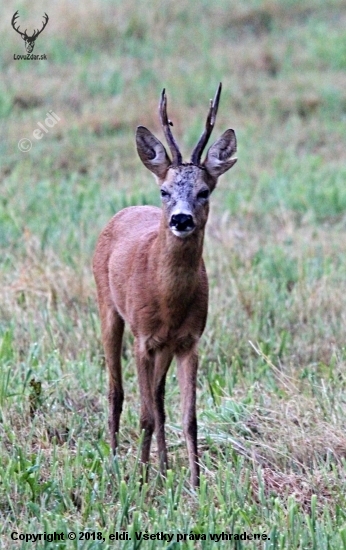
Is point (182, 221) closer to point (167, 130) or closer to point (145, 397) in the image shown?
point (167, 130)

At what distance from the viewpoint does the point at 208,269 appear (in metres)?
8.66

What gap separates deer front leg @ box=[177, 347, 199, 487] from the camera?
217 inches

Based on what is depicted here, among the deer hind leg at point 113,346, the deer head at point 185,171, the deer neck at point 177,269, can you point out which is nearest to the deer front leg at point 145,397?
the deer neck at point 177,269

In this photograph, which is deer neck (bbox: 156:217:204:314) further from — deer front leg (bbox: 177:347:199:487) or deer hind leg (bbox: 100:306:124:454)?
deer hind leg (bbox: 100:306:124:454)

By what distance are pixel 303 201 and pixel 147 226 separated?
4.48 metres

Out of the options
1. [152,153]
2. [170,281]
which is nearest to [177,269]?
[170,281]

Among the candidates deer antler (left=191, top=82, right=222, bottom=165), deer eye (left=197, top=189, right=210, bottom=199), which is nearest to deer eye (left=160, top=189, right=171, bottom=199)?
deer eye (left=197, top=189, right=210, bottom=199)

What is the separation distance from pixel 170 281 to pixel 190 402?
0.59 m

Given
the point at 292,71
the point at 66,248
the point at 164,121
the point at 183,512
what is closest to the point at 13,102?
the point at 292,71

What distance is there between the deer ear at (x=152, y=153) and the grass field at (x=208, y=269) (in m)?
1.28

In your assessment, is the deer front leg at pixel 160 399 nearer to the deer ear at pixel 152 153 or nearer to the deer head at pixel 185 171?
the deer head at pixel 185 171

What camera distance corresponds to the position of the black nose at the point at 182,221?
532 cm

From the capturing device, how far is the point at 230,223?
400 inches

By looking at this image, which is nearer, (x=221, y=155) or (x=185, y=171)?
(x=185, y=171)
